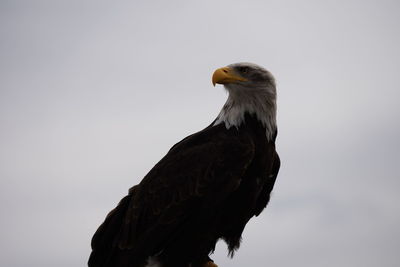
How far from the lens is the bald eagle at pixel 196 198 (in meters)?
8.67

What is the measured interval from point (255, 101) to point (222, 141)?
0.99 metres

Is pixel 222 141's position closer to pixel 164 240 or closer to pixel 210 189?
pixel 210 189

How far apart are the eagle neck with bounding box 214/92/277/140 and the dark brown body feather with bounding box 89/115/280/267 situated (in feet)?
0.53

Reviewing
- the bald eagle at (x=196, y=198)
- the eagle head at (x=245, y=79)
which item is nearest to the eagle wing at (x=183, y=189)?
the bald eagle at (x=196, y=198)

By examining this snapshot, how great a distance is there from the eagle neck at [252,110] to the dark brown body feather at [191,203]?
6.4 inches

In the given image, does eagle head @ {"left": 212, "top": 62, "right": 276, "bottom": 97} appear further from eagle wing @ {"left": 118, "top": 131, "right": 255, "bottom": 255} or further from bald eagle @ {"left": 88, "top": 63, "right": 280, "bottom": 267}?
eagle wing @ {"left": 118, "top": 131, "right": 255, "bottom": 255}

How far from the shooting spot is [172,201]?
8.79m

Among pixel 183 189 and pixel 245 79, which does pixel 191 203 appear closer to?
pixel 183 189

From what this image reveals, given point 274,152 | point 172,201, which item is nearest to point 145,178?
point 172,201

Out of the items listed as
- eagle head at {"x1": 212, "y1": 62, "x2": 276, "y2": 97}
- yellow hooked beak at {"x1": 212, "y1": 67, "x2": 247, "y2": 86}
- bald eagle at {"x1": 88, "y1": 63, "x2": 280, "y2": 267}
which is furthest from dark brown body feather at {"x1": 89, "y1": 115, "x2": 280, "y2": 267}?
yellow hooked beak at {"x1": 212, "y1": 67, "x2": 247, "y2": 86}

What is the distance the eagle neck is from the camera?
31.0 feet

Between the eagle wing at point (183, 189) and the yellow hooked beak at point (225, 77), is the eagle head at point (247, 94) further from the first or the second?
the eagle wing at point (183, 189)

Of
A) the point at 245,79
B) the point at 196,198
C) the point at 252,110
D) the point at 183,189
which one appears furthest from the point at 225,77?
the point at 196,198

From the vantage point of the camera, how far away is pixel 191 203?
8672 millimetres
